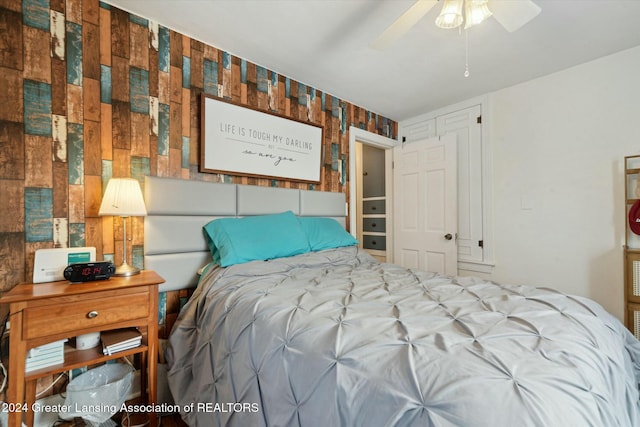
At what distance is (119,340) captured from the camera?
4.59 ft

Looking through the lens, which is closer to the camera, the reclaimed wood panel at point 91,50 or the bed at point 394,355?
the bed at point 394,355

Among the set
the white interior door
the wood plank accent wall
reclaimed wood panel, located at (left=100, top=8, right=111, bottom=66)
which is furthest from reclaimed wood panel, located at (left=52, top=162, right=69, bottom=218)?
the white interior door

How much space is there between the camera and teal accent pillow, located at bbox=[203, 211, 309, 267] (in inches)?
70.7

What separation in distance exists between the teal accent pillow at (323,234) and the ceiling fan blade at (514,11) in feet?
5.77

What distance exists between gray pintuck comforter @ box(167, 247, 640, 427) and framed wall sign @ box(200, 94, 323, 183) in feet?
3.13

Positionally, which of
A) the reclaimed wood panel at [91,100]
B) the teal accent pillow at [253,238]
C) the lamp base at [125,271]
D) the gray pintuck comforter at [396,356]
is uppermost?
the reclaimed wood panel at [91,100]

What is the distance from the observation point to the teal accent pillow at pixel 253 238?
1.80 m

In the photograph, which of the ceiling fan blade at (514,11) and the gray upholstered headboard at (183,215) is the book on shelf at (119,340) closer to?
the gray upholstered headboard at (183,215)

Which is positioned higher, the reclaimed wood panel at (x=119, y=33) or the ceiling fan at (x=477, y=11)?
the reclaimed wood panel at (x=119, y=33)

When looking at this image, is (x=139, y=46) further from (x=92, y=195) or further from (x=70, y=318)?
(x=70, y=318)

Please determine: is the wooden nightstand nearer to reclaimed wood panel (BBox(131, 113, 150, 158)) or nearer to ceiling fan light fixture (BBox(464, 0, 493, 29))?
reclaimed wood panel (BBox(131, 113, 150, 158))

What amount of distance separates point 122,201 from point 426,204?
2.92m

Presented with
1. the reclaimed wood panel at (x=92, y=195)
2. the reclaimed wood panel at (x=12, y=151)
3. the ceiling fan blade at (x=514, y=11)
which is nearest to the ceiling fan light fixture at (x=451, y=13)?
the ceiling fan blade at (x=514, y=11)

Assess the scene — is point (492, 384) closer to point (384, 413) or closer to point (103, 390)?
point (384, 413)
